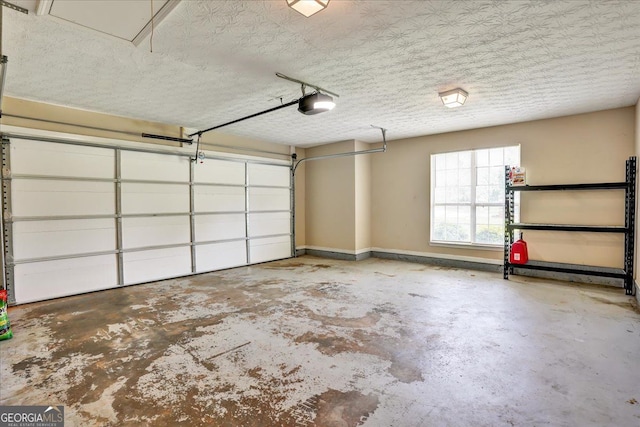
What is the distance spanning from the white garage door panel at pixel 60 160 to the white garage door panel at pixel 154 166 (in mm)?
206

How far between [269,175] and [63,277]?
408 centimetres

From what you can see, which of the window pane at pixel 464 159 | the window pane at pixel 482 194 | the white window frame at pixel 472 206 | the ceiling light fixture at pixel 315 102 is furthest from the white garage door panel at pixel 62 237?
the window pane at pixel 482 194

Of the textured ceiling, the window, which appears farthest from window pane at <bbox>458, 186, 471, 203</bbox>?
the textured ceiling

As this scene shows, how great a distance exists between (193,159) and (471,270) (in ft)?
18.4

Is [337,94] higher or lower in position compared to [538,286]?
higher

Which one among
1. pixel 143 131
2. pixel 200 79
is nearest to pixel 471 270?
pixel 200 79

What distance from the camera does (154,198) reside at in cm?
536

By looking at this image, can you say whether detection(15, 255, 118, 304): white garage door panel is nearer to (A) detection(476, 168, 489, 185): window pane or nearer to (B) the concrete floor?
(B) the concrete floor

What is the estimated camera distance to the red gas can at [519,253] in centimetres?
501

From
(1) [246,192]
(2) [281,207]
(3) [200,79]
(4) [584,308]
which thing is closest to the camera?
(3) [200,79]

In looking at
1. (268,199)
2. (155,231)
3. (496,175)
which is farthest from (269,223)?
(496,175)

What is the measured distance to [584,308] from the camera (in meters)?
3.72

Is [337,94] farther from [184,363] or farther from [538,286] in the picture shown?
[538,286]

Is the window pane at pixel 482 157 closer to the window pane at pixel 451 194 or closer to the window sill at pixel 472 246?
the window pane at pixel 451 194
